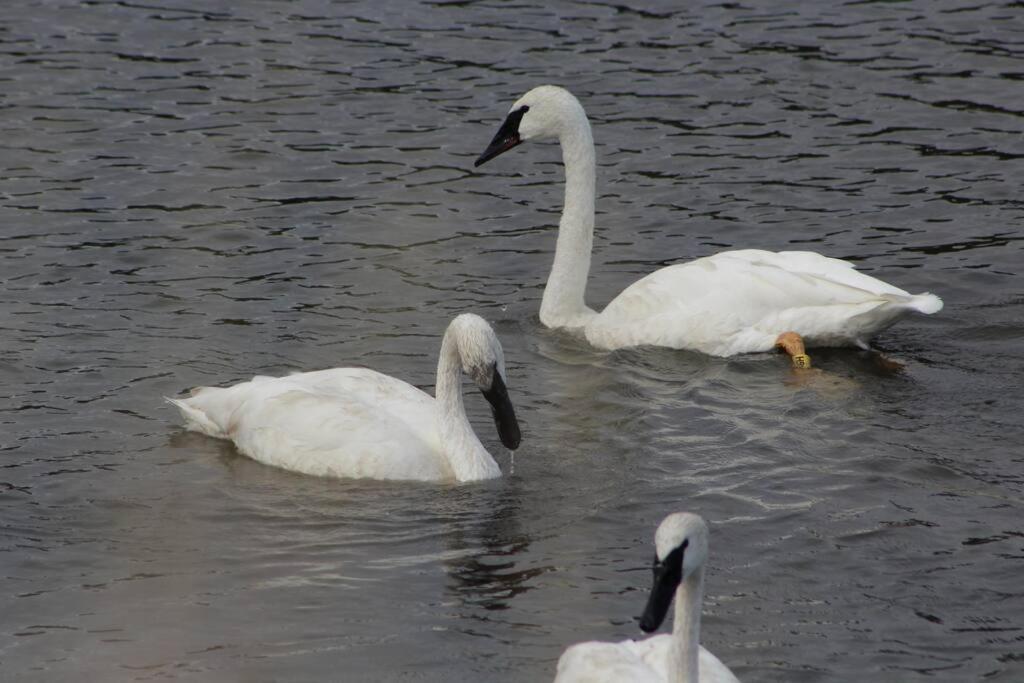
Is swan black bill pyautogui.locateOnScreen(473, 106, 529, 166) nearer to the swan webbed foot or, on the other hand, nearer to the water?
the water

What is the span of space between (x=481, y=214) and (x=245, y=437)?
15.8 ft

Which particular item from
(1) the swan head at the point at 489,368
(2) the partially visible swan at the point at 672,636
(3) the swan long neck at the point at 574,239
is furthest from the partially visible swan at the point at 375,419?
(2) the partially visible swan at the point at 672,636

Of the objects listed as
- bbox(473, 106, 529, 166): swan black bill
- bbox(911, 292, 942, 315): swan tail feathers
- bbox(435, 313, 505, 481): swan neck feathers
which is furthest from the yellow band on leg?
bbox(473, 106, 529, 166): swan black bill

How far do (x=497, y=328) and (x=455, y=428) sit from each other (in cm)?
277

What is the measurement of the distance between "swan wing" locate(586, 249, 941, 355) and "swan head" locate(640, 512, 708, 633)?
17.5ft

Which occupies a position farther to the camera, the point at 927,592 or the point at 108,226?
the point at 108,226

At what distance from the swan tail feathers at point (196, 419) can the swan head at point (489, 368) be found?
172 cm

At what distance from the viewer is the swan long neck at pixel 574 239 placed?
12.5 meters

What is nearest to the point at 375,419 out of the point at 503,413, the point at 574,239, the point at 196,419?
the point at 503,413

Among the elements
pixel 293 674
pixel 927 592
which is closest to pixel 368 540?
pixel 293 674

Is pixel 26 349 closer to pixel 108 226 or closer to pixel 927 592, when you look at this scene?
pixel 108 226

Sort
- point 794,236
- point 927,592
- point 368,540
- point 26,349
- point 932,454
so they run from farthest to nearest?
point 794,236 → point 26,349 → point 932,454 → point 368,540 → point 927,592

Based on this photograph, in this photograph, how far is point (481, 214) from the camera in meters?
14.4

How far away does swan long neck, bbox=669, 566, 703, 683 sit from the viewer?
624 centimetres
